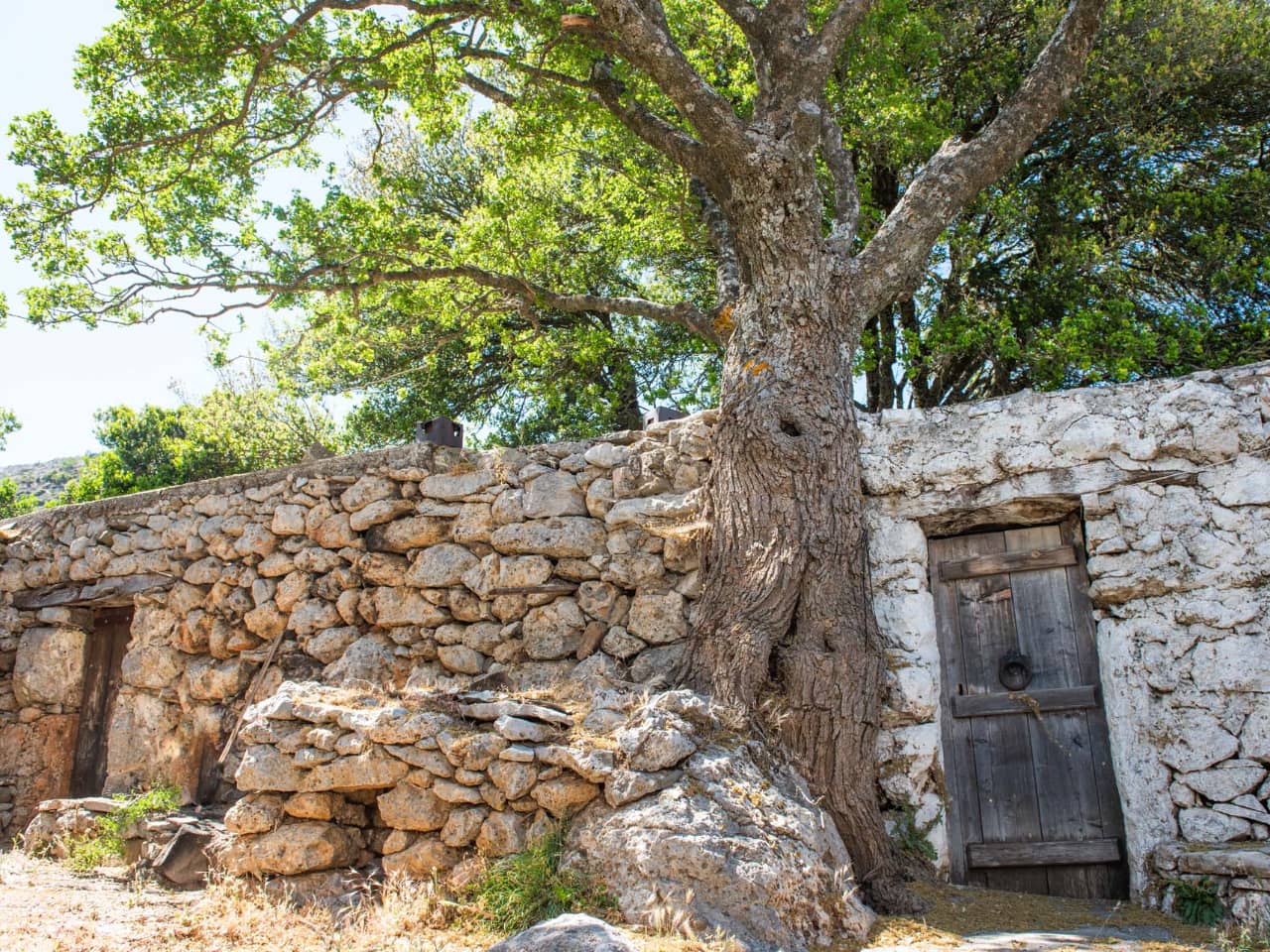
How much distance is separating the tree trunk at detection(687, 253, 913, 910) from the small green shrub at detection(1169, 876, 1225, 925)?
1191 mm

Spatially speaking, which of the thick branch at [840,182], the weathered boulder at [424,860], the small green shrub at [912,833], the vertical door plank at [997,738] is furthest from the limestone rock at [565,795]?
the thick branch at [840,182]

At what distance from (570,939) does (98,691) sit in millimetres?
5909

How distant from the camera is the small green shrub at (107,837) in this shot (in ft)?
18.7

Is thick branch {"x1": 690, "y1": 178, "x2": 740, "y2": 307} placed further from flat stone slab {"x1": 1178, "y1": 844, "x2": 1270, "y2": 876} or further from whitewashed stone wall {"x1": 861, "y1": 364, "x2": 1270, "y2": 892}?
flat stone slab {"x1": 1178, "y1": 844, "x2": 1270, "y2": 876}

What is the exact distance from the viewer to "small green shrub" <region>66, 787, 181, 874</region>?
5699 mm

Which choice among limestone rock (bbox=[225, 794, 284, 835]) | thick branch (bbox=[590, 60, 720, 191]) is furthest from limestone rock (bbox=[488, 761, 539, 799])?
thick branch (bbox=[590, 60, 720, 191])

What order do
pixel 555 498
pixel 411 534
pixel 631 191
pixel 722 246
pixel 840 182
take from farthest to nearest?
pixel 631 191, pixel 722 246, pixel 840 182, pixel 411 534, pixel 555 498

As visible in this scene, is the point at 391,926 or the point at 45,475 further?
the point at 45,475

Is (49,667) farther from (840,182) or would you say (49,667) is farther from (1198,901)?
(1198,901)

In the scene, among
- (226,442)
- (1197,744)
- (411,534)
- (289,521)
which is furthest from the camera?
(226,442)

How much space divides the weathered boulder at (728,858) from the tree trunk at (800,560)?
1.34ft

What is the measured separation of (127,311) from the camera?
305 inches

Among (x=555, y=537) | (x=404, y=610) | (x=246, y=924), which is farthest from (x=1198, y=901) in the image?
(x=404, y=610)

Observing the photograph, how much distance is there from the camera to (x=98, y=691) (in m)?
7.64
